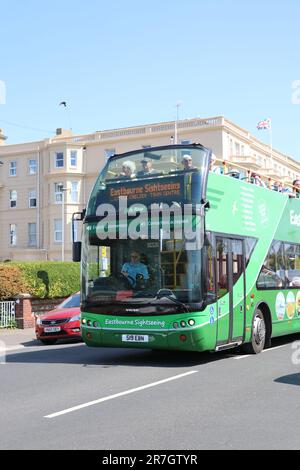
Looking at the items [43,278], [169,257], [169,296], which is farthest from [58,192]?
[169,296]

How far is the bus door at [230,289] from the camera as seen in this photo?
1190 cm

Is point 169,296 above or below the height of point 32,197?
below

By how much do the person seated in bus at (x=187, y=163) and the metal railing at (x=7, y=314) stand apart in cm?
1203

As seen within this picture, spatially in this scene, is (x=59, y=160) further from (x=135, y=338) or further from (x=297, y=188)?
(x=135, y=338)

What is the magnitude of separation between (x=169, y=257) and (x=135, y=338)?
1.63 metres

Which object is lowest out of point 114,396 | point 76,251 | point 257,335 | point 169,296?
point 114,396

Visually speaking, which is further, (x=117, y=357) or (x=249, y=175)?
(x=249, y=175)

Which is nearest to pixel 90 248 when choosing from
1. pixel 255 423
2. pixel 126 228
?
pixel 126 228

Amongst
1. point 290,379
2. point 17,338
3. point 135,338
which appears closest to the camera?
point 290,379

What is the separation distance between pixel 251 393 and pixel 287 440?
8.64ft

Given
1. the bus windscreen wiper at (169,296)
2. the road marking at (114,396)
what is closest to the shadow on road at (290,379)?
the road marking at (114,396)

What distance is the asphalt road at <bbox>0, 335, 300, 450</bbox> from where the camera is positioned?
6379 millimetres

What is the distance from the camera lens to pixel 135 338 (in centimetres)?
1165

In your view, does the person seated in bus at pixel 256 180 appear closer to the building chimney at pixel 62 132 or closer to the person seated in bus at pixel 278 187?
the person seated in bus at pixel 278 187
